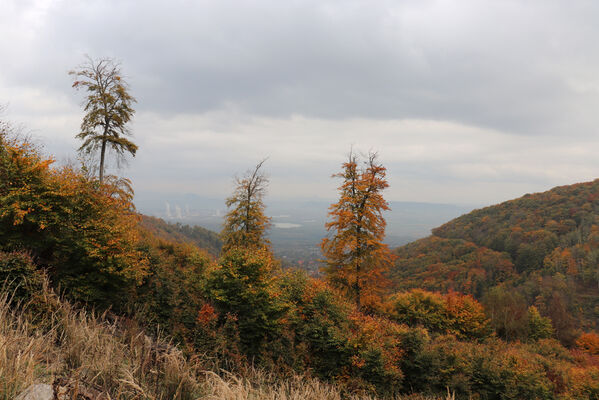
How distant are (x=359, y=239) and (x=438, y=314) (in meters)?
9.43

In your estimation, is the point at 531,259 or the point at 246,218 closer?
the point at 246,218

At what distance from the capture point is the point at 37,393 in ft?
6.86

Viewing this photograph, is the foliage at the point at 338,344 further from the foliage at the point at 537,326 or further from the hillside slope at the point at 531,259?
the foliage at the point at 537,326

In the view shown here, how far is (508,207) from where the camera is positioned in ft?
296

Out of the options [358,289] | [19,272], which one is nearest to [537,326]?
[358,289]

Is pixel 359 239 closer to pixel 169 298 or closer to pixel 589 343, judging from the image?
pixel 169 298

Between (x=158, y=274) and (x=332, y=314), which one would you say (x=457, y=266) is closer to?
(x=332, y=314)

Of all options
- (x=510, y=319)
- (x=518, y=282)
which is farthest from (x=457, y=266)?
(x=510, y=319)

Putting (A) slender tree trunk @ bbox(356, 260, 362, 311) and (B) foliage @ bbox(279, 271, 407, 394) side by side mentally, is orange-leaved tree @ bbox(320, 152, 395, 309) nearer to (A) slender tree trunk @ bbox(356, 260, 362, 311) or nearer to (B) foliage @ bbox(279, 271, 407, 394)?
(A) slender tree trunk @ bbox(356, 260, 362, 311)

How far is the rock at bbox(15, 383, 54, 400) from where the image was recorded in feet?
6.70

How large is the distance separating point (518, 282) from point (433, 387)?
55.8m

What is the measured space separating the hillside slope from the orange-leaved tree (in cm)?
1874

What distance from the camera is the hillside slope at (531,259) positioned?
42531 mm

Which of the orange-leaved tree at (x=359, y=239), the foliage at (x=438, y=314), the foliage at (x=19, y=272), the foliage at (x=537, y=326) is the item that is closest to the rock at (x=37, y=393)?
the foliage at (x=19, y=272)
